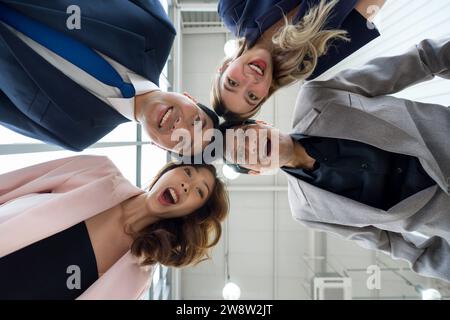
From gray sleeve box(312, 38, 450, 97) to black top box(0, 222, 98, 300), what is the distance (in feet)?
3.33

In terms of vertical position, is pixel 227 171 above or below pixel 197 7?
below

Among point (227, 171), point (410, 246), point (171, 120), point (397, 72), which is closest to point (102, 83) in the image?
point (171, 120)

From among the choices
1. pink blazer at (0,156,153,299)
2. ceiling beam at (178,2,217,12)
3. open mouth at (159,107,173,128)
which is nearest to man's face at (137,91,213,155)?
open mouth at (159,107,173,128)

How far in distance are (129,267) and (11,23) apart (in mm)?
832

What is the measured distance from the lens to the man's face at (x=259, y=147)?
1.16 m

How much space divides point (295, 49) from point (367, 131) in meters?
0.42

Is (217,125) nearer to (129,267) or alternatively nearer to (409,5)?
(129,267)

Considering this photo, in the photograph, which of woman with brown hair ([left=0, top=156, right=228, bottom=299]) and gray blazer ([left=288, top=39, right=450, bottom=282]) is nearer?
woman with brown hair ([left=0, top=156, right=228, bottom=299])

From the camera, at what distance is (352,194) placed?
3.68ft

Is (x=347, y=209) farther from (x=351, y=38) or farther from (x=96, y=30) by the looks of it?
(x=96, y=30)

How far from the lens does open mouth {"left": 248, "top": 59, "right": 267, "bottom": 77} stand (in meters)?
Result: 1.19

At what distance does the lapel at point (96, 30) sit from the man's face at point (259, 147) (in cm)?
45

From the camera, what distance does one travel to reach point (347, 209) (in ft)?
3.53

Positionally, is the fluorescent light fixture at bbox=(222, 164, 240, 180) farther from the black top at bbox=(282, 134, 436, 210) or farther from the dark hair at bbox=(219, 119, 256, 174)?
the black top at bbox=(282, 134, 436, 210)
